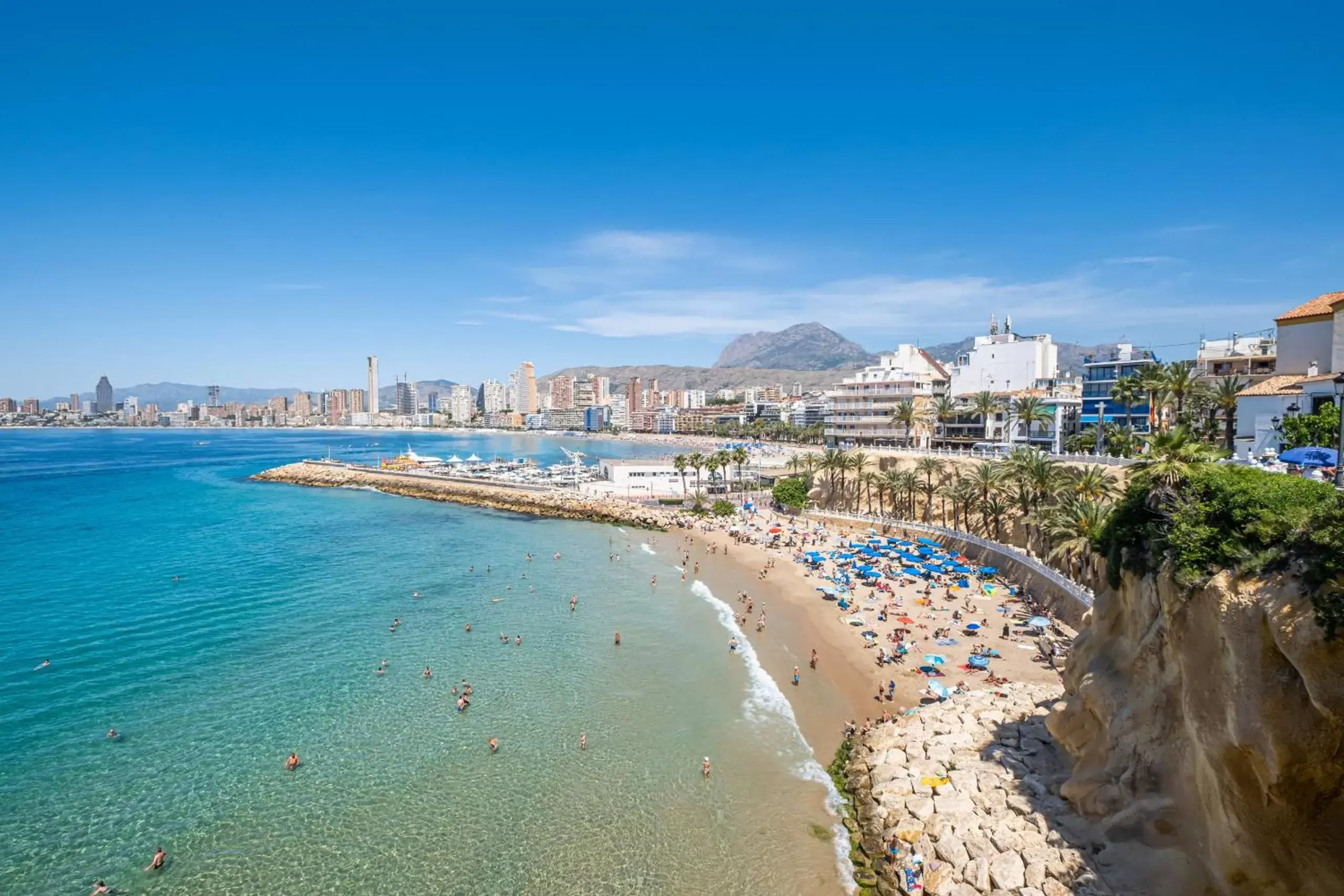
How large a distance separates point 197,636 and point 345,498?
54407 millimetres

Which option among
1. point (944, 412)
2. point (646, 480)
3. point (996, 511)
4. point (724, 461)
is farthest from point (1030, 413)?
point (646, 480)

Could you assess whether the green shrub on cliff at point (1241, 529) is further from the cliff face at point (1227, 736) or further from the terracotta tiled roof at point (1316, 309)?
the terracotta tiled roof at point (1316, 309)

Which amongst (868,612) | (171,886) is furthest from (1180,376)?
(171,886)

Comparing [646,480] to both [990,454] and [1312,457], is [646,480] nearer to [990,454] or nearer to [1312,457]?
[990,454]

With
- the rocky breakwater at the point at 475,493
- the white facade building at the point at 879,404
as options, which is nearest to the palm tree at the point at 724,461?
the rocky breakwater at the point at 475,493

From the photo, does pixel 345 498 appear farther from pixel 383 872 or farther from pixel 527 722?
pixel 383 872

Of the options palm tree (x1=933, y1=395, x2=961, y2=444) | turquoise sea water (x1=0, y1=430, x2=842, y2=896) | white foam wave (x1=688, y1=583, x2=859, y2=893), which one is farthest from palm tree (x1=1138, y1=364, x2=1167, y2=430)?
turquoise sea water (x1=0, y1=430, x2=842, y2=896)

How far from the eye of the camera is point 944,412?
66.2 meters

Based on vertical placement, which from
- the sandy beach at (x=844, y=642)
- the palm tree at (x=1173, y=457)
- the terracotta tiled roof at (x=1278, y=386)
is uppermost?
the terracotta tiled roof at (x=1278, y=386)

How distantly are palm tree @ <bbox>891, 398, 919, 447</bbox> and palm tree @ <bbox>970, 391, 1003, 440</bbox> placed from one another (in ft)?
18.1

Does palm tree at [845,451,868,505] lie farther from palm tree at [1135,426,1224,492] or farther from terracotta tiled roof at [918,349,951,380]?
palm tree at [1135,426,1224,492]

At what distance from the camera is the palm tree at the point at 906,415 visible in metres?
65.4

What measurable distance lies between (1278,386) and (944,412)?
104 ft

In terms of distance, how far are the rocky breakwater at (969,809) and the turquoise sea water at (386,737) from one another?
156cm
